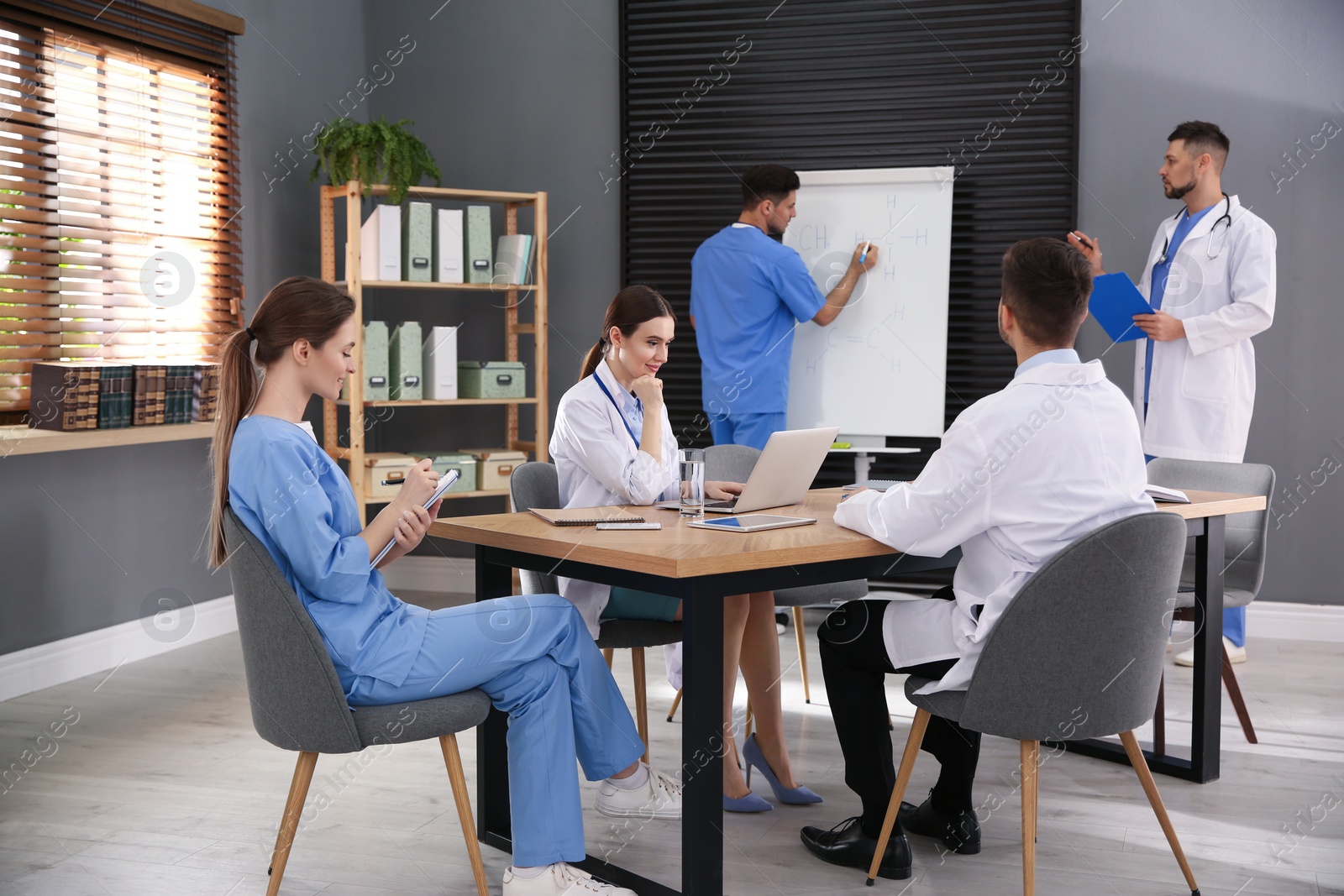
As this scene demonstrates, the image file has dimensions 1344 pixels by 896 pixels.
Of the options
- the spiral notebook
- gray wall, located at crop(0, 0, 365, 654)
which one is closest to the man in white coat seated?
the spiral notebook

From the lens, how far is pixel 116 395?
3.76 m

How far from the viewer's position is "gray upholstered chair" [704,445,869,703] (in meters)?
3.07

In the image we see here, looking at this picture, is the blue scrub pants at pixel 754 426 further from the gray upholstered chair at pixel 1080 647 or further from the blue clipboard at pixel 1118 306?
the gray upholstered chair at pixel 1080 647

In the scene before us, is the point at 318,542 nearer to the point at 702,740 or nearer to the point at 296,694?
the point at 296,694

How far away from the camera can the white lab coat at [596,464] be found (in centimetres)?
264

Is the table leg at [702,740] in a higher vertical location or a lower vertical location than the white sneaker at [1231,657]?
higher

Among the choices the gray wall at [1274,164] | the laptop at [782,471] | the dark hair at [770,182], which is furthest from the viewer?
the gray wall at [1274,164]

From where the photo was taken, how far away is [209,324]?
4555mm

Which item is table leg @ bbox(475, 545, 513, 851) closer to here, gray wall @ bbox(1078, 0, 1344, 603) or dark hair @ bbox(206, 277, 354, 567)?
dark hair @ bbox(206, 277, 354, 567)

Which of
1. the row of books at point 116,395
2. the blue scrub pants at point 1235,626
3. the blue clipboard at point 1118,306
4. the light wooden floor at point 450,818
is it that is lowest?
the light wooden floor at point 450,818

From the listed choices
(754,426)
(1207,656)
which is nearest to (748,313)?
(754,426)

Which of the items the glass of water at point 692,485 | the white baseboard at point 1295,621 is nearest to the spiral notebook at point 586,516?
the glass of water at point 692,485

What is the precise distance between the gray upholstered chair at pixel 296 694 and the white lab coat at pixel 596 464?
1.93ft

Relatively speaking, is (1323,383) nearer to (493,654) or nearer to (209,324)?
(493,654)
